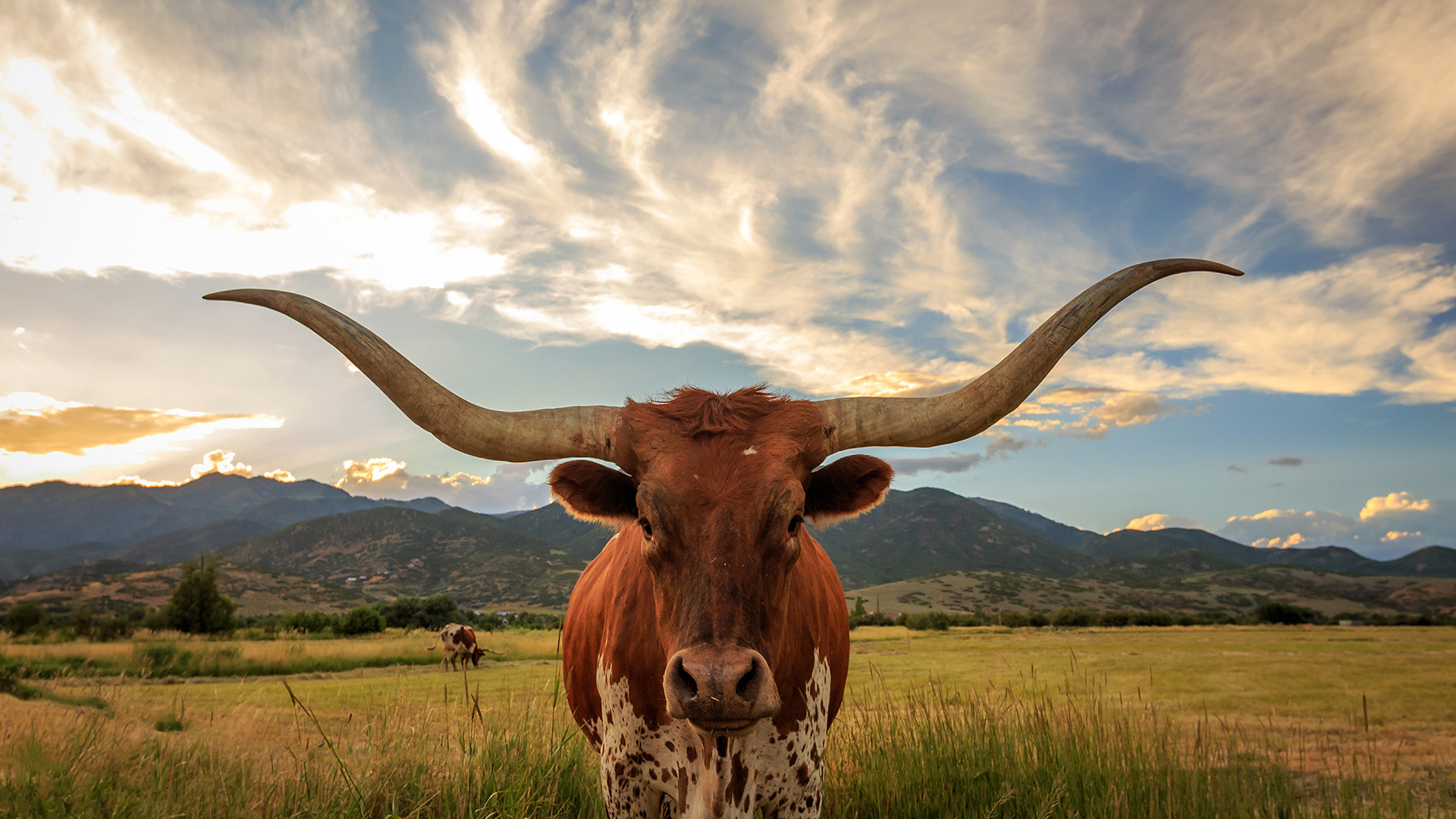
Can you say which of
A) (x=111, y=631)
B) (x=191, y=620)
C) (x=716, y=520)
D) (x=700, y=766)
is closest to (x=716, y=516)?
(x=716, y=520)

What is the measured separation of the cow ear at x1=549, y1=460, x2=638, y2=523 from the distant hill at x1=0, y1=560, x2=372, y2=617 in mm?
98941

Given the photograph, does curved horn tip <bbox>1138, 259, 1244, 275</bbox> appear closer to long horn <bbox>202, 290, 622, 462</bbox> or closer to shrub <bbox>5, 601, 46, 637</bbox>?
long horn <bbox>202, 290, 622, 462</bbox>

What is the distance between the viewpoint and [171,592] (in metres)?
82.9

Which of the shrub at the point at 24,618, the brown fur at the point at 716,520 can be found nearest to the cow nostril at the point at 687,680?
the brown fur at the point at 716,520

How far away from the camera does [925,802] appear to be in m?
5.46

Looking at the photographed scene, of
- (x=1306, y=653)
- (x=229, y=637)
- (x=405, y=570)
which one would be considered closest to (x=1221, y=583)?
(x=1306, y=653)

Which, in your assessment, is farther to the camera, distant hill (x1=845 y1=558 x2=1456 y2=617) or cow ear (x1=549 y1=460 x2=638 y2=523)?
distant hill (x1=845 y1=558 x2=1456 y2=617)

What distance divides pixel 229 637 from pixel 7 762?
1440 inches

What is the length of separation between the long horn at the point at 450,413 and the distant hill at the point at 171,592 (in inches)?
3884

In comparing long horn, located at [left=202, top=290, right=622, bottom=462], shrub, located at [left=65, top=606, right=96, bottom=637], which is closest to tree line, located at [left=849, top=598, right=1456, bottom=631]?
shrub, located at [left=65, top=606, right=96, bottom=637]

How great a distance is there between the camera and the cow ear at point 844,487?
343cm

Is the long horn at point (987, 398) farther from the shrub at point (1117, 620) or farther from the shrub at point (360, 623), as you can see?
the shrub at point (1117, 620)

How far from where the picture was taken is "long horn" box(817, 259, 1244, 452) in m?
3.08

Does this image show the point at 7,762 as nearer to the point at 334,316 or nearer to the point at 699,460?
the point at 334,316
